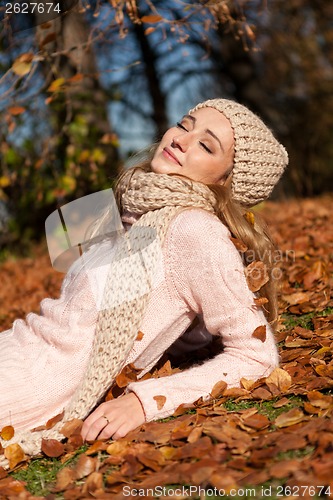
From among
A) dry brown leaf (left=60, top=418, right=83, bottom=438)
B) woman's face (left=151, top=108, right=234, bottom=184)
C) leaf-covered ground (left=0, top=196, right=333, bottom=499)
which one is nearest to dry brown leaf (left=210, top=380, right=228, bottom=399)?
leaf-covered ground (left=0, top=196, right=333, bottom=499)

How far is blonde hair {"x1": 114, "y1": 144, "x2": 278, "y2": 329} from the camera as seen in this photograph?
2.48 m

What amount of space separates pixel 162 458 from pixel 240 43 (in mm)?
12313

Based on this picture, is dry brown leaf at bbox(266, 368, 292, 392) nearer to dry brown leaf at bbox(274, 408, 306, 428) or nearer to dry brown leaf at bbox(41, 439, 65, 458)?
dry brown leaf at bbox(274, 408, 306, 428)

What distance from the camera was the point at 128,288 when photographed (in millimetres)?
2289

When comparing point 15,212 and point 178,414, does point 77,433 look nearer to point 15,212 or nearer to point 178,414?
point 178,414

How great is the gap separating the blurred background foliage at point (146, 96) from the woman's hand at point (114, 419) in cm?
359

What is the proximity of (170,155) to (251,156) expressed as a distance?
0.36 meters

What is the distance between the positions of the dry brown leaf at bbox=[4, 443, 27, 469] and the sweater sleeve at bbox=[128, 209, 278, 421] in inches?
17.3

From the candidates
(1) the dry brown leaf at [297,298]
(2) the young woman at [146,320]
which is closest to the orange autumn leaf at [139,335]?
(2) the young woman at [146,320]

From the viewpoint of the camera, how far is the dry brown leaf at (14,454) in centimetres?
212

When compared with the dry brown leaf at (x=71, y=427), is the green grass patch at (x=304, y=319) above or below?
below

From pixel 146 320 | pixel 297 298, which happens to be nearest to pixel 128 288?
pixel 146 320

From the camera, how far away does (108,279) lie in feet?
7.70

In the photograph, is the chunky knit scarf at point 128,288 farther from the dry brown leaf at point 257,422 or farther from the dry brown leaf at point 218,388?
the dry brown leaf at point 257,422
